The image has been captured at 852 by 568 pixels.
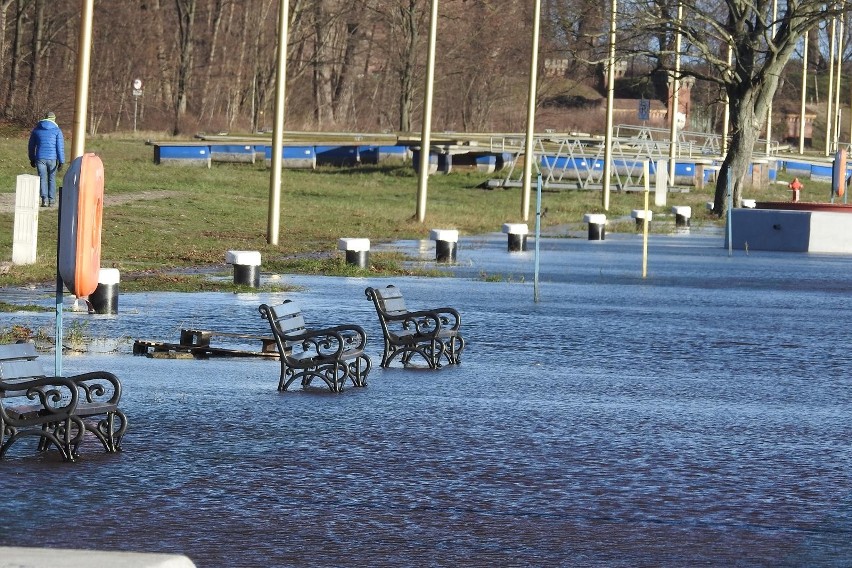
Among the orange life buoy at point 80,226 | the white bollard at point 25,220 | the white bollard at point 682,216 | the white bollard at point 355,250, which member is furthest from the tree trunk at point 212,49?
the orange life buoy at point 80,226

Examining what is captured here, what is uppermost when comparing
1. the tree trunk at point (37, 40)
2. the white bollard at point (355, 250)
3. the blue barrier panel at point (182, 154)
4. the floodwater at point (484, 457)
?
the tree trunk at point (37, 40)

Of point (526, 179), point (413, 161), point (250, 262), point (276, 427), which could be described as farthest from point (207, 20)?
point (276, 427)

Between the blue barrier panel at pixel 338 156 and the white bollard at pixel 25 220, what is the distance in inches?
1528

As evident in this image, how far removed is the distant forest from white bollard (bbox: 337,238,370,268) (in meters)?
34.9

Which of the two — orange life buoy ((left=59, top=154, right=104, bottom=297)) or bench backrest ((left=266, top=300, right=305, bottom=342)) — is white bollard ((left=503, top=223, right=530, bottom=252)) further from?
orange life buoy ((left=59, top=154, right=104, bottom=297))

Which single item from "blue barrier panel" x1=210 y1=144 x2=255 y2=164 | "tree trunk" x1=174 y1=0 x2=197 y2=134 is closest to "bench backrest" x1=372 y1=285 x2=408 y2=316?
"blue barrier panel" x1=210 y1=144 x2=255 y2=164

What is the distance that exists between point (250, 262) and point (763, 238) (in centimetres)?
1821

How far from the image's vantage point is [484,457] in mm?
10367

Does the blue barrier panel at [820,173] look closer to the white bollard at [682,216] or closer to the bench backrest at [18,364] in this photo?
the white bollard at [682,216]

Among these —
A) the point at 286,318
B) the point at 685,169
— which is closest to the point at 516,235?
the point at 286,318

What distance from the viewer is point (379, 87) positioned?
301 ft

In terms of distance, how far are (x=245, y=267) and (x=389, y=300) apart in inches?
288

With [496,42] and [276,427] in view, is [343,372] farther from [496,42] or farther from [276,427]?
[496,42]

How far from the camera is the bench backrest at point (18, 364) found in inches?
394
